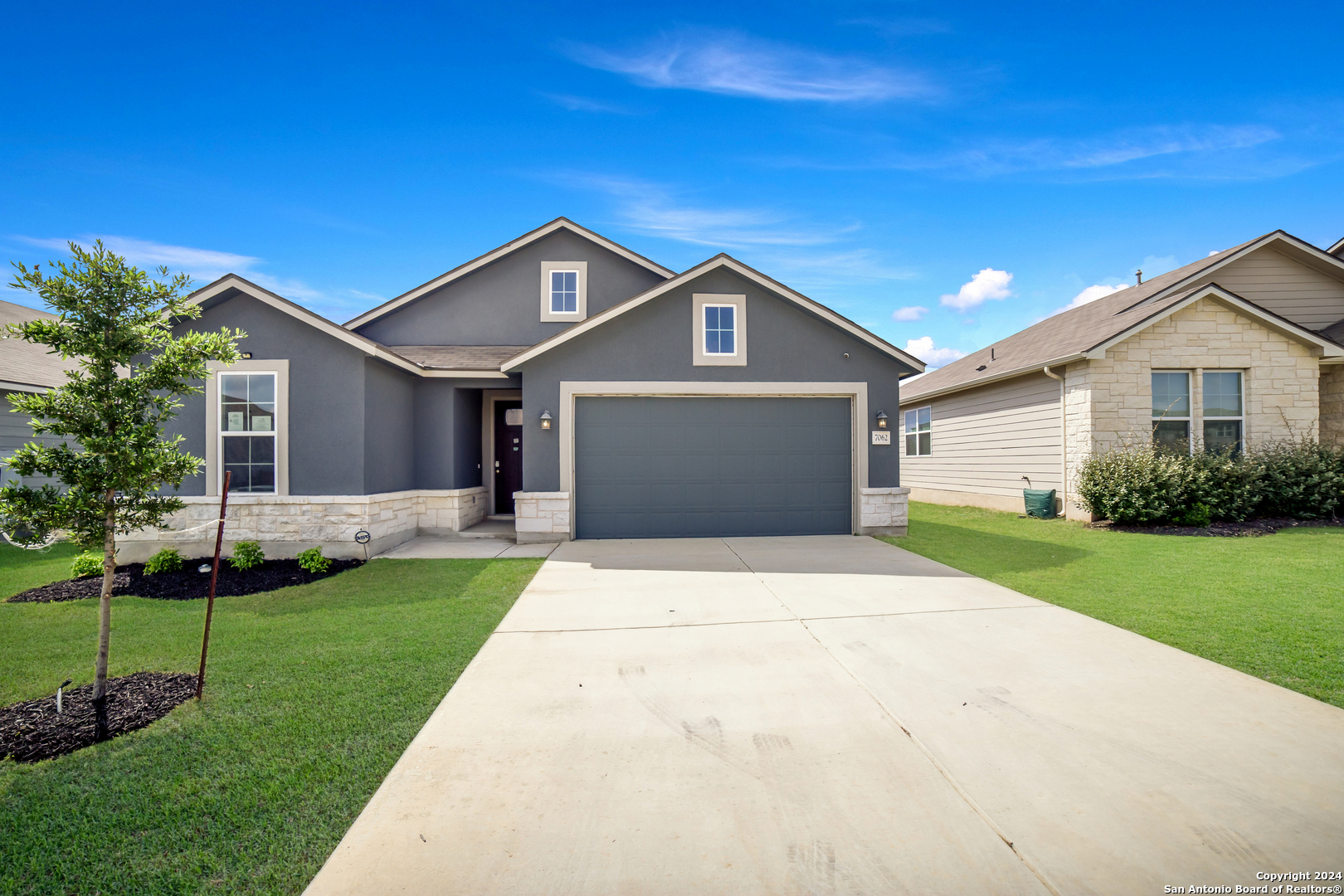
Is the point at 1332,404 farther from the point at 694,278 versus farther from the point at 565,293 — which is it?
the point at 565,293

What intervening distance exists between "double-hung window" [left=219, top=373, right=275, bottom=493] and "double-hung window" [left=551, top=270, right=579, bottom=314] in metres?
6.00

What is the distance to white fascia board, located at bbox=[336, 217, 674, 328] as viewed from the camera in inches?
482

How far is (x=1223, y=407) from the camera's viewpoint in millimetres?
11688

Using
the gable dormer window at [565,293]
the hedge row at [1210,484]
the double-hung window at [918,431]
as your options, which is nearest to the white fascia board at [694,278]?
the gable dormer window at [565,293]

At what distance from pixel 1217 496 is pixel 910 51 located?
10.8 metres

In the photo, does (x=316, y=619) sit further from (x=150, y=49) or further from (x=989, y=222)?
(x=989, y=222)

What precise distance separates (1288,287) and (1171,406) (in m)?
5.77

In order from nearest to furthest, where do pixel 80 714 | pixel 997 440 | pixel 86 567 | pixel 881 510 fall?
1. pixel 80 714
2. pixel 86 567
3. pixel 881 510
4. pixel 997 440

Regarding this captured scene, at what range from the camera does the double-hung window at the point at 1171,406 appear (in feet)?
38.0

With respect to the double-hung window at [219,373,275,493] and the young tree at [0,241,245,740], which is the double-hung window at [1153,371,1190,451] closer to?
the young tree at [0,241,245,740]

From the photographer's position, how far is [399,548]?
9234 millimetres

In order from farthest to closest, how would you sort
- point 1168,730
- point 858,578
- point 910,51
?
point 910,51
point 858,578
point 1168,730

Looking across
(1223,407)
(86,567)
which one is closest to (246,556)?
(86,567)

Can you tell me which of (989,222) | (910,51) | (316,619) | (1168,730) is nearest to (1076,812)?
(1168,730)
